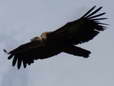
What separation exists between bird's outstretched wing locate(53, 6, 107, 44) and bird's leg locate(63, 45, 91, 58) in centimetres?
43

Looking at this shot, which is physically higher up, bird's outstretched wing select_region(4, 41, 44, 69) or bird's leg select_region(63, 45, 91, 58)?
bird's outstretched wing select_region(4, 41, 44, 69)

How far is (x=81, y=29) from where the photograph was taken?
40.2 m

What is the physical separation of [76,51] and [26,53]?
4.12 m

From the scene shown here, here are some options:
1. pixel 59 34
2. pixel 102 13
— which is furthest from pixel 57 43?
pixel 102 13

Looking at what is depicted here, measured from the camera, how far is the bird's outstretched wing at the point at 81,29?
3953 cm

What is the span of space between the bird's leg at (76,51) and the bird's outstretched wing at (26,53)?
1.95 metres

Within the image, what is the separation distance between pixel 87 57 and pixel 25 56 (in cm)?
509

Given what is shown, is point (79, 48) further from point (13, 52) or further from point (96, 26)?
point (13, 52)

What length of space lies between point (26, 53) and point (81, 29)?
4211 mm

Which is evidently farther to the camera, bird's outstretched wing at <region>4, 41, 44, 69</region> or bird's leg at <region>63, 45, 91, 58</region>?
→ bird's outstretched wing at <region>4, 41, 44, 69</region>

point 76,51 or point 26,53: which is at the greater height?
point 26,53

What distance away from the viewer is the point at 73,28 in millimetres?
40188

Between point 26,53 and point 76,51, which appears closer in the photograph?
point 76,51

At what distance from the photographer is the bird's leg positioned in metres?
39.4
